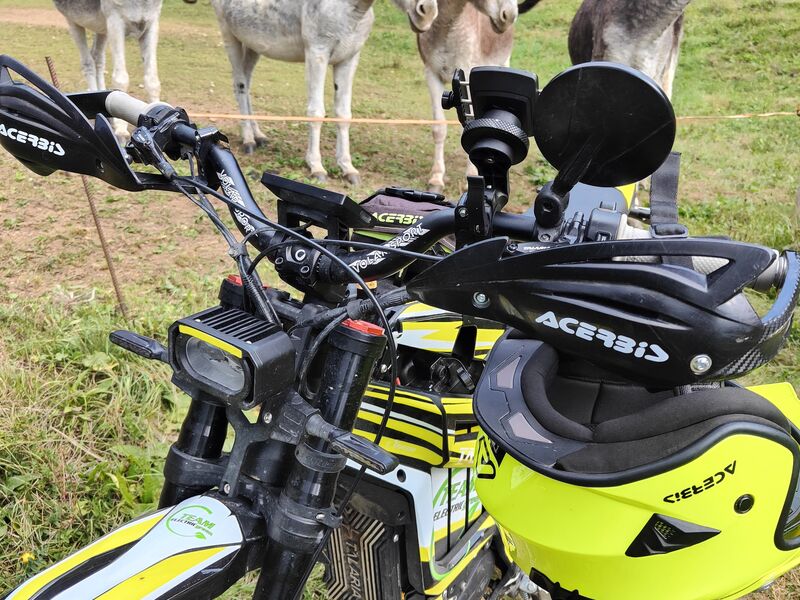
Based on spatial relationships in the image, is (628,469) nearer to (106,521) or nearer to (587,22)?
(106,521)

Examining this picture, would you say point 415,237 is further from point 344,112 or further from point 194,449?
point 344,112

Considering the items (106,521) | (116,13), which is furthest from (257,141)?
(106,521)

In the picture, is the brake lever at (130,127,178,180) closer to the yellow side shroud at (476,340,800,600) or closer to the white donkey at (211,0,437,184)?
the yellow side shroud at (476,340,800,600)

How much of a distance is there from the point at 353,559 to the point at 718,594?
109 cm

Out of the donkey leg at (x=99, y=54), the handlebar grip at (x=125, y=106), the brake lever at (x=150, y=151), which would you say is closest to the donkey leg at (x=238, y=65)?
the donkey leg at (x=99, y=54)

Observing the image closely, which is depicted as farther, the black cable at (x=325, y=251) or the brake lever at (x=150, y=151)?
the brake lever at (x=150, y=151)

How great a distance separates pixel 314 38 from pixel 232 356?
6.49 m

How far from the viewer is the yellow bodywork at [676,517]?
119 cm

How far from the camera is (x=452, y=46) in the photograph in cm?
737

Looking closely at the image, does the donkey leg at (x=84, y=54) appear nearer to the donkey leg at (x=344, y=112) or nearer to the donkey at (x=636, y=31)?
the donkey leg at (x=344, y=112)

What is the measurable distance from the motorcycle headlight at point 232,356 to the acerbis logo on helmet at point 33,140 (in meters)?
0.46

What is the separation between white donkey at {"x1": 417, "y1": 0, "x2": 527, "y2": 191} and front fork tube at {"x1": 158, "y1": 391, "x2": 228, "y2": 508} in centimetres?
587

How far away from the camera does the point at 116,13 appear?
7203 millimetres

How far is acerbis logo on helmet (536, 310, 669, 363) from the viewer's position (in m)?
1.07
